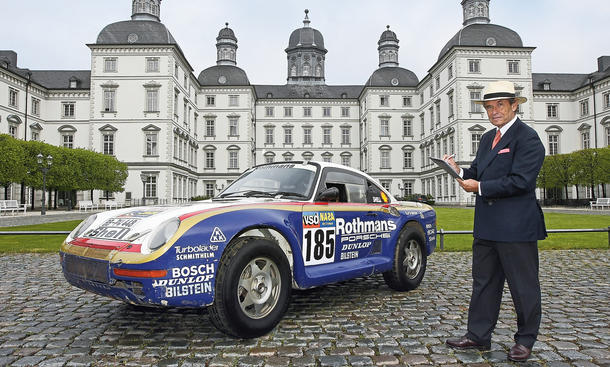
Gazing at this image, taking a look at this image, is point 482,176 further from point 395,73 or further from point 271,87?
point 271,87

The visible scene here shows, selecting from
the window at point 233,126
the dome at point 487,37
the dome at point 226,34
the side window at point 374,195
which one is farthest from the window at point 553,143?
the side window at point 374,195

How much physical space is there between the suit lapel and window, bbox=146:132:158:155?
39.7 m

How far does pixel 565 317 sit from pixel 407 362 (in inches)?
94.8

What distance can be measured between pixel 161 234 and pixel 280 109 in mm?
57477

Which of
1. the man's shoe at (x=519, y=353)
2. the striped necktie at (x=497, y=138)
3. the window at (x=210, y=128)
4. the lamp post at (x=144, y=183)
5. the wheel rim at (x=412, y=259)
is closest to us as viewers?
the man's shoe at (x=519, y=353)

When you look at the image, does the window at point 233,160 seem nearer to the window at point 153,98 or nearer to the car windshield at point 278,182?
the window at point 153,98

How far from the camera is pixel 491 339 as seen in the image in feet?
11.8

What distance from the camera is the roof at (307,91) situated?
59.9 m

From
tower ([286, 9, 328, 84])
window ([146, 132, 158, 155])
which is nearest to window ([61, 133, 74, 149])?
window ([146, 132, 158, 155])

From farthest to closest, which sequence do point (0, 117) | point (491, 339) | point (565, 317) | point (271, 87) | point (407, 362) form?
point (271, 87) < point (0, 117) < point (565, 317) < point (491, 339) < point (407, 362)

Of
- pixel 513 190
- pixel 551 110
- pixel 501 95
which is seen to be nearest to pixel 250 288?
pixel 513 190

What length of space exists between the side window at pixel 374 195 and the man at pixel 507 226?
1882mm

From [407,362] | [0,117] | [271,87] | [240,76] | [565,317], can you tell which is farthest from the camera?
[271,87]

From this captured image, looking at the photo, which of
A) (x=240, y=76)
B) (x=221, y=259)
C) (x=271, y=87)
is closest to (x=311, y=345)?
(x=221, y=259)
